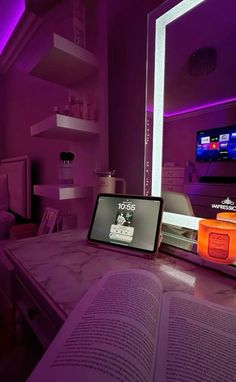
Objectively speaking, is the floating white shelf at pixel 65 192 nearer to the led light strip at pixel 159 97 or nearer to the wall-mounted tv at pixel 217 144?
the led light strip at pixel 159 97

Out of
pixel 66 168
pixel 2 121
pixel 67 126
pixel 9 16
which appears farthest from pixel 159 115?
pixel 2 121

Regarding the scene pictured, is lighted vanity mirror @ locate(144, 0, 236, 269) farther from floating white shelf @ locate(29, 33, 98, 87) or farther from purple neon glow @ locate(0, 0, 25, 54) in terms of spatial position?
purple neon glow @ locate(0, 0, 25, 54)

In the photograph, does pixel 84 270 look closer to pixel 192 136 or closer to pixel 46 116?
pixel 192 136

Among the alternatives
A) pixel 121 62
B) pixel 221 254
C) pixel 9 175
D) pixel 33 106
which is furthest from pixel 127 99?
pixel 9 175

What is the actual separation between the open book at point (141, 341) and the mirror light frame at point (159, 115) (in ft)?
1.24

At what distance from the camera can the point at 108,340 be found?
0.30m

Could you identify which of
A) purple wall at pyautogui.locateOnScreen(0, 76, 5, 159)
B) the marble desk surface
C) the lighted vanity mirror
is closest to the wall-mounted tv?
the lighted vanity mirror

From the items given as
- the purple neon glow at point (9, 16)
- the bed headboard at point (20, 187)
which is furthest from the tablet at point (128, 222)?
the purple neon glow at point (9, 16)

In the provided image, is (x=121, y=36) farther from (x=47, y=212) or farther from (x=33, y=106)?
(x=33, y=106)

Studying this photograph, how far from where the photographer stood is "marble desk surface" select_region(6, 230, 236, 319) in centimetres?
46

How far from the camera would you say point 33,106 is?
1898 millimetres

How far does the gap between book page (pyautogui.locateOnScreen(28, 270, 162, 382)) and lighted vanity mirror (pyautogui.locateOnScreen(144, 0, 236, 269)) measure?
342 millimetres

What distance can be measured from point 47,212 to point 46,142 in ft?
1.94

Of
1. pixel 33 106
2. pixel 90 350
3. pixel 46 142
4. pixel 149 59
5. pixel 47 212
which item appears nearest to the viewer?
pixel 90 350
